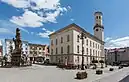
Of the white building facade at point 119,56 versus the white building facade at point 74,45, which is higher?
the white building facade at point 74,45

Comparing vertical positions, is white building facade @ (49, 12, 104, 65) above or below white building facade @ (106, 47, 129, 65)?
above

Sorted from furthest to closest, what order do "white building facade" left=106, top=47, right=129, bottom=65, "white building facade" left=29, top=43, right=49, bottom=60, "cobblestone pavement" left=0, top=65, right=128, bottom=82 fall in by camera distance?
"white building facade" left=106, top=47, right=129, bottom=65, "white building facade" left=29, top=43, right=49, bottom=60, "cobblestone pavement" left=0, top=65, right=128, bottom=82

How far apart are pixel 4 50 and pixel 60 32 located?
3922 cm

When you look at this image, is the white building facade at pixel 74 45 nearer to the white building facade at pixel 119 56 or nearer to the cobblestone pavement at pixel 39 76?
the cobblestone pavement at pixel 39 76

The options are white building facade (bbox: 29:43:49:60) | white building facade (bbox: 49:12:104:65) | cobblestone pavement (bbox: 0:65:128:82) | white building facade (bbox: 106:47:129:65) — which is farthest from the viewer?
white building facade (bbox: 106:47:129:65)

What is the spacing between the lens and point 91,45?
70250 mm

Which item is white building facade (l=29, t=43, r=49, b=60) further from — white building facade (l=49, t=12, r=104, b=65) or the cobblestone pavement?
the cobblestone pavement

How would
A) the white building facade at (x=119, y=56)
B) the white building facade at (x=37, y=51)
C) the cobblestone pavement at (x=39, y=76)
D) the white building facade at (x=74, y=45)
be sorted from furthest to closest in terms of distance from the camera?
the white building facade at (x=119, y=56), the white building facade at (x=37, y=51), the white building facade at (x=74, y=45), the cobblestone pavement at (x=39, y=76)

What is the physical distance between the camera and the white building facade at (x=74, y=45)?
186ft

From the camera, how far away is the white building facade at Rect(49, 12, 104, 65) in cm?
5656

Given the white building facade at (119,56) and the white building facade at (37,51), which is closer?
the white building facade at (37,51)

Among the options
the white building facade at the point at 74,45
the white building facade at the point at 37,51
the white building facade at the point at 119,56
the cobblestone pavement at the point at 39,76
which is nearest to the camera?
the cobblestone pavement at the point at 39,76

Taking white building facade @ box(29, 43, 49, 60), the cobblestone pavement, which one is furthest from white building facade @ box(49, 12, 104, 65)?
white building facade @ box(29, 43, 49, 60)

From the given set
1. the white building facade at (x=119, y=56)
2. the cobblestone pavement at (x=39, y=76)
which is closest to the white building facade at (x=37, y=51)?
the white building facade at (x=119, y=56)
